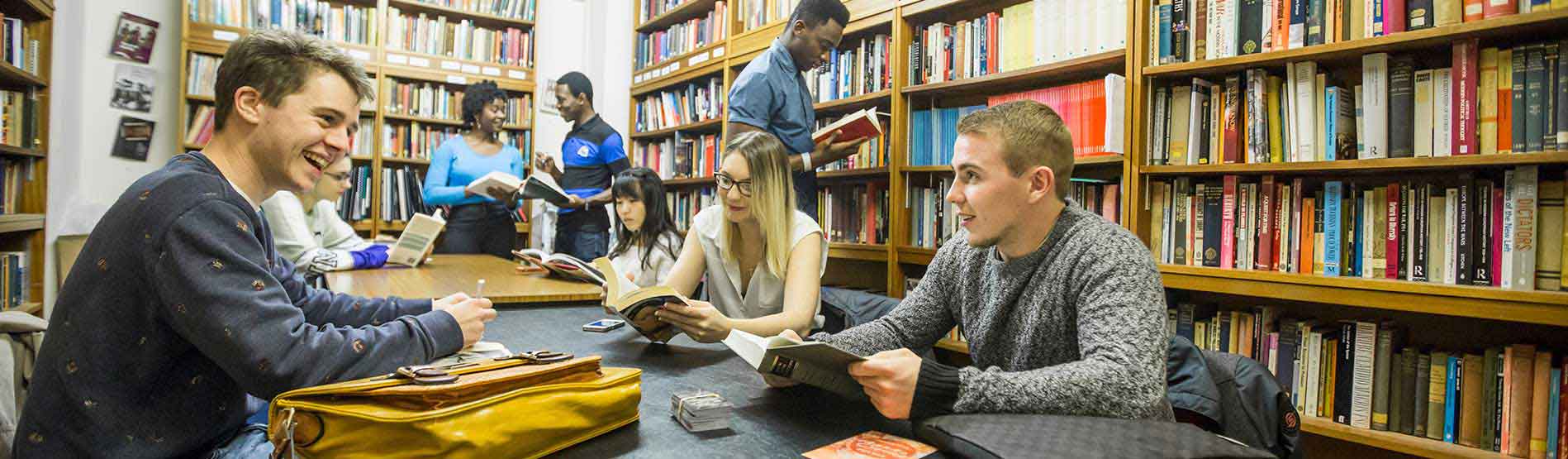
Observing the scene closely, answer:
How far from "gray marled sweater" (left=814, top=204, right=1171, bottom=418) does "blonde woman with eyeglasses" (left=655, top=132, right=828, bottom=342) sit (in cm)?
41

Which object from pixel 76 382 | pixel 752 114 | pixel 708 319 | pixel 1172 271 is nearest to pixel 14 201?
pixel 752 114

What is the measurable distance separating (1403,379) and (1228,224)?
1.81 feet

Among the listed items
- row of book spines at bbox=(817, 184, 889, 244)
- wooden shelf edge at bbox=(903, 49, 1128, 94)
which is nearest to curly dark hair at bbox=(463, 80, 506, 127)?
row of book spines at bbox=(817, 184, 889, 244)

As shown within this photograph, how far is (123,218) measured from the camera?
0.91m

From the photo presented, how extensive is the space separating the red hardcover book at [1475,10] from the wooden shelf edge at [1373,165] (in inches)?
12.1

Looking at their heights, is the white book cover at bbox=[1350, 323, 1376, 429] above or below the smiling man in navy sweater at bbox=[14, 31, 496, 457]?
below

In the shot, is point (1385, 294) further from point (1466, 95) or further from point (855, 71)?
point (855, 71)

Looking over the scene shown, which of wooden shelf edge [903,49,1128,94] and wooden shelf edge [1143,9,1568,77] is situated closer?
wooden shelf edge [1143,9,1568,77]

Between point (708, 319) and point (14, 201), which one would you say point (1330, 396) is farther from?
point (14, 201)

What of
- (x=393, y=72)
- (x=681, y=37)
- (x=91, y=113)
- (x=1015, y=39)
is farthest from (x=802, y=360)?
(x=91, y=113)

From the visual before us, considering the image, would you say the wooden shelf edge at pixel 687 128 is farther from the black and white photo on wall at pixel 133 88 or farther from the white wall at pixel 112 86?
the black and white photo on wall at pixel 133 88

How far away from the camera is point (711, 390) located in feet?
3.83

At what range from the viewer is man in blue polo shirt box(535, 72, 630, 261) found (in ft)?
12.2

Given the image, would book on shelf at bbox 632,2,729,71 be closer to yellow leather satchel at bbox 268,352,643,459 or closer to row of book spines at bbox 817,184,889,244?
row of book spines at bbox 817,184,889,244
